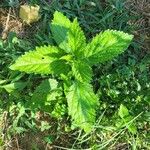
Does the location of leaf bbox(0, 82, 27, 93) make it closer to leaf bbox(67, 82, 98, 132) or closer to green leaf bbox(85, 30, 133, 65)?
leaf bbox(67, 82, 98, 132)

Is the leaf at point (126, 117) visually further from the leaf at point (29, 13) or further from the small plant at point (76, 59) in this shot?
the leaf at point (29, 13)

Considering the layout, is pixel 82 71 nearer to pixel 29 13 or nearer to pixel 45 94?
pixel 45 94

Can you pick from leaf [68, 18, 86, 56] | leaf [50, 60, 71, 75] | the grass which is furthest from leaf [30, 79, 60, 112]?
leaf [68, 18, 86, 56]

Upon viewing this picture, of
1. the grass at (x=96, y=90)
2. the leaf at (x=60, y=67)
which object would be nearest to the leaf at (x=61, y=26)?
the leaf at (x=60, y=67)

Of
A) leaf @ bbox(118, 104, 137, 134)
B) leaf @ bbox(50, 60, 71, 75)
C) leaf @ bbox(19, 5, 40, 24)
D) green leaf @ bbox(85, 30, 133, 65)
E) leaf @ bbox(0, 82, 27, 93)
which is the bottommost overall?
leaf @ bbox(118, 104, 137, 134)

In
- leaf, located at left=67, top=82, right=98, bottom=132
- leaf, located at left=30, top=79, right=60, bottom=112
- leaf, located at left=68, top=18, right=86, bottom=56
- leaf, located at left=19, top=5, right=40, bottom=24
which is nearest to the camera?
leaf, located at left=68, top=18, right=86, bottom=56

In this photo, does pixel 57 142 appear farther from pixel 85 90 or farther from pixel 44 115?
pixel 85 90

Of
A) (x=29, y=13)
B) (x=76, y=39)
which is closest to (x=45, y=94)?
(x=76, y=39)
